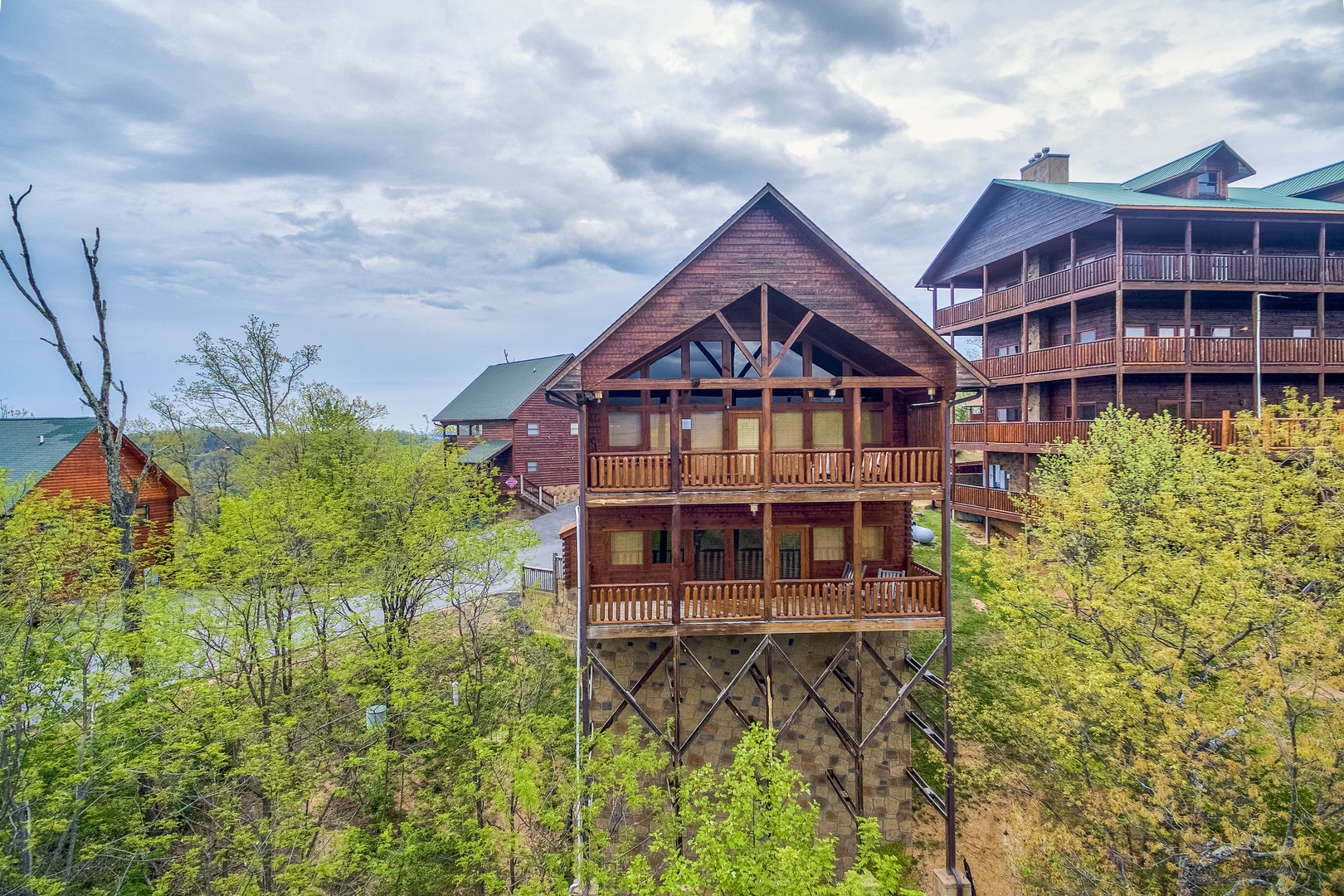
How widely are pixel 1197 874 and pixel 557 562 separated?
18.7m

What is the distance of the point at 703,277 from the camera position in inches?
462

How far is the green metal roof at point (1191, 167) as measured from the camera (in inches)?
969

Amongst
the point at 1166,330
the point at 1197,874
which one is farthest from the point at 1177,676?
the point at 1166,330

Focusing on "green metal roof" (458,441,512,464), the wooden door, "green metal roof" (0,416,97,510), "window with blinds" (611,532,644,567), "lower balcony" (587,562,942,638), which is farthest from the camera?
"green metal roof" (458,441,512,464)

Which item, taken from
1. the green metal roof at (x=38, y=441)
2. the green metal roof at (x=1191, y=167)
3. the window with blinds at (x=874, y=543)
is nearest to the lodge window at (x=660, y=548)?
the window with blinds at (x=874, y=543)

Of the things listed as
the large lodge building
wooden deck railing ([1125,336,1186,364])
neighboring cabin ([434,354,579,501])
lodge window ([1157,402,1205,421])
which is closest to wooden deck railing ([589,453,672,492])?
the large lodge building

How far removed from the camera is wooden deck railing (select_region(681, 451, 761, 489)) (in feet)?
38.6

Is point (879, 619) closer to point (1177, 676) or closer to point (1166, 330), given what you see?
point (1177, 676)

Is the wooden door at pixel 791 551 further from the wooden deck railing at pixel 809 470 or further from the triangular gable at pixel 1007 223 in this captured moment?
the triangular gable at pixel 1007 223

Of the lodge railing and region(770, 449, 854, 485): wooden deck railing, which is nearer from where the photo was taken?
the lodge railing

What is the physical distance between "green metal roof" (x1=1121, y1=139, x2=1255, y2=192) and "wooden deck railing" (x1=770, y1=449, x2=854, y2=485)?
2726cm

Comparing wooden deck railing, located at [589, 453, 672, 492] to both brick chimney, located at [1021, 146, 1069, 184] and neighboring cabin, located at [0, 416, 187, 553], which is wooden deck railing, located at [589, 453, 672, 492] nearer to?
neighboring cabin, located at [0, 416, 187, 553]

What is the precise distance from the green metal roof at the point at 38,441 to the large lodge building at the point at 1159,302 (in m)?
39.2

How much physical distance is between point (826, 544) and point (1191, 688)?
23.2 feet
